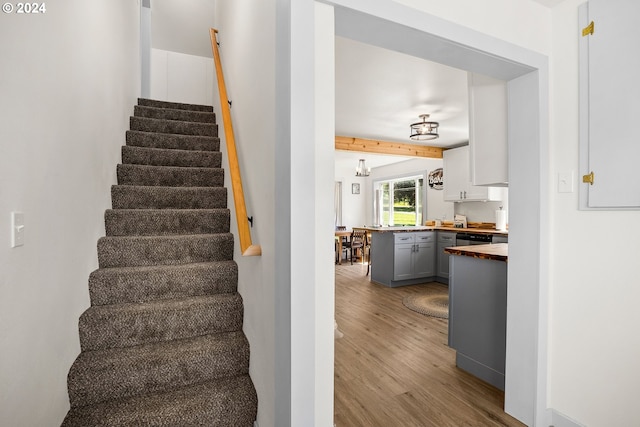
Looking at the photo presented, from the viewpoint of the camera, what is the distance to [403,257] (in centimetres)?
534

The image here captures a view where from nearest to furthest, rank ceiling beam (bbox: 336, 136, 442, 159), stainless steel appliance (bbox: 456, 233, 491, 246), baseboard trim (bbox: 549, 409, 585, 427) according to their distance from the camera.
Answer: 1. baseboard trim (bbox: 549, 409, 585, 427)
2. stainless steel appliance (bbox: 456, 233, 491, 246)
3. ceiling beam (bbox: 336, 136, 442, 159)

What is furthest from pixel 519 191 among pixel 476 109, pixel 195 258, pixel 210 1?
pixel 210 1

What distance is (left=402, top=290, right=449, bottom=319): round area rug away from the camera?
12.8 ft

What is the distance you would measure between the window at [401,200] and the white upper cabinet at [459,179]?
1474 mm

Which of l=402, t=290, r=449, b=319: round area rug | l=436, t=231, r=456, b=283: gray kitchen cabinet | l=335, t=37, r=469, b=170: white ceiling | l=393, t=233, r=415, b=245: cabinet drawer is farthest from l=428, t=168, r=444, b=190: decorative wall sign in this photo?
l=402, t=290, r=449, b=319: round area rug

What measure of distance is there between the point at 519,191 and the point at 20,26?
8.10 feet

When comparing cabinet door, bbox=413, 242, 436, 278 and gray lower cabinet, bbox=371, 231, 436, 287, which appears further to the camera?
cabinet door, bbox=413, 242, 436, 278

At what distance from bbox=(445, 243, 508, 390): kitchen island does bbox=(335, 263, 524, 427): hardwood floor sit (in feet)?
0.40

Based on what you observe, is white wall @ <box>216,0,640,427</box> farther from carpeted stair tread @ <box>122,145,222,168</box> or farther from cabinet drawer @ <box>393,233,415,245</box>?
cabinet drawer @ <box>393,233,415,245</box>

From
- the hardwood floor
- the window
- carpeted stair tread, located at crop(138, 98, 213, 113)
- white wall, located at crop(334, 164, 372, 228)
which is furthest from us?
white wall, located at crop(334, 164, 372, 228)

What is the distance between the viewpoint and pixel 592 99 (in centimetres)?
166

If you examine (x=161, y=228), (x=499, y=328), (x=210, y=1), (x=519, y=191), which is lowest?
(x=499, y=328)

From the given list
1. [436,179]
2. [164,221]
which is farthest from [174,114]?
[436,179]

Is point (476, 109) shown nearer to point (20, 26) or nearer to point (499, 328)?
point (499, 328)
